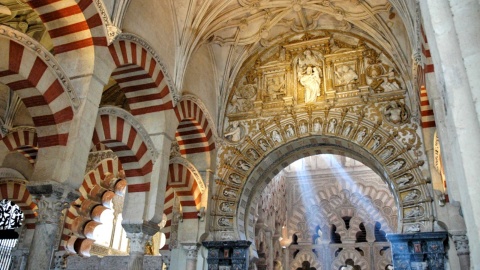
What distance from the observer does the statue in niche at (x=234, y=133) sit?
905 cm

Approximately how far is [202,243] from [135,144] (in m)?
2.69

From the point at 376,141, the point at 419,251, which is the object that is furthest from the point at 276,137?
the point at 419,251

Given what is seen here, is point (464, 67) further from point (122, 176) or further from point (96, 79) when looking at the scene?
point (122, 176)

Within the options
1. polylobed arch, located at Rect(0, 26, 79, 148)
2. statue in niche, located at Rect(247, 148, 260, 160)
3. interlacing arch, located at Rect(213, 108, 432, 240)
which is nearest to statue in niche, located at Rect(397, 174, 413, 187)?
interlacing arch, located at Rect(213, 108, 432, 240)

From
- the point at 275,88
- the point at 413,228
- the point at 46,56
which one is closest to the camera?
the point at 46,56

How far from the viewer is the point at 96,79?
534cm

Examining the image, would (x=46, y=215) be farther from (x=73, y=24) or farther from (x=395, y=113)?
(x=395, y=113)

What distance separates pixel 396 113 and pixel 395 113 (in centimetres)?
2

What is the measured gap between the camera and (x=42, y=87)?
16.1 feet

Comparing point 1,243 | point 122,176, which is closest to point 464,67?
point 122,176

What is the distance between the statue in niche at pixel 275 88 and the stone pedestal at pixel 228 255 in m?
3.27

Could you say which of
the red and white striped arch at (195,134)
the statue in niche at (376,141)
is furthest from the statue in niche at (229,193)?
the statue in niche at (376,141)

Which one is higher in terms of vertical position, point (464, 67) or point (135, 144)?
point (135, 144)

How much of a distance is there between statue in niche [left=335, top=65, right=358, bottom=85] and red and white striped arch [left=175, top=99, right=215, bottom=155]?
3000 millimetres
